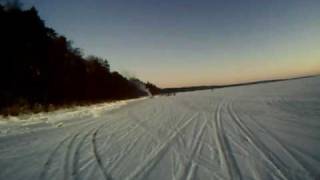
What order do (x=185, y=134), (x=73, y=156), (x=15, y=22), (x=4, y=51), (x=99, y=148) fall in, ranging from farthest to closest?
(x=15, y=22) < (x=4, y=51) < (x=185, y=134) < (x=99, y=148) < (x=73, y=156)

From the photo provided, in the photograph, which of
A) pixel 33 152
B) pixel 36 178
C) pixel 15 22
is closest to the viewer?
pixel 36 178

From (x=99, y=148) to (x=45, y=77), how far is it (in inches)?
1299

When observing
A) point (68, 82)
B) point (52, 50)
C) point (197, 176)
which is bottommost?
point (197, 176)

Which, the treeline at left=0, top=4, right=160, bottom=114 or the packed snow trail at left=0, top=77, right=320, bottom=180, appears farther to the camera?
the treeline at left=0, top=4, right=160, bottom=114

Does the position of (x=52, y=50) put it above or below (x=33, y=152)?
above

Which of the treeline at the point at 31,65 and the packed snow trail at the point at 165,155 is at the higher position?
the treeline at the point at 31,65

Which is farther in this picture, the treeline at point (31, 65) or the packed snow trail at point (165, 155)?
the treeline at point (31, 65)

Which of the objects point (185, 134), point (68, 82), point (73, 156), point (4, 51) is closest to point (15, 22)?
point (4, 51)

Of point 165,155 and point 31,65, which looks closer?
point 165,155

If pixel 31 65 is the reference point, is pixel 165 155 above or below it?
below

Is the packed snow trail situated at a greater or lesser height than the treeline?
lesser

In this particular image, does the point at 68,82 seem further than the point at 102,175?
Yes

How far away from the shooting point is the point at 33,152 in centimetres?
960

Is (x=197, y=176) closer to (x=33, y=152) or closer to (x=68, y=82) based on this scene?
(x=33, y=152)
